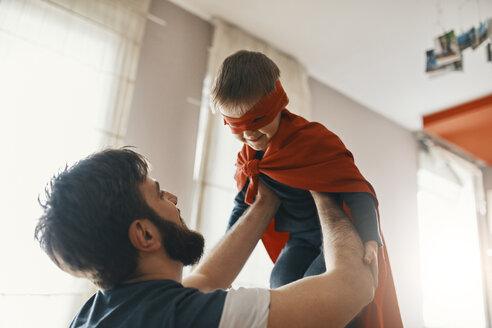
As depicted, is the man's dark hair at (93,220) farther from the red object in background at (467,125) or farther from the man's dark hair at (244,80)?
the red object in background at (467,125)

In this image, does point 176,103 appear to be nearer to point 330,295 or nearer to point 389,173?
point 330,295

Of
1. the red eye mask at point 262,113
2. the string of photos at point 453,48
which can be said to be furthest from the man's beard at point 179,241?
the string of photos at point 453,48

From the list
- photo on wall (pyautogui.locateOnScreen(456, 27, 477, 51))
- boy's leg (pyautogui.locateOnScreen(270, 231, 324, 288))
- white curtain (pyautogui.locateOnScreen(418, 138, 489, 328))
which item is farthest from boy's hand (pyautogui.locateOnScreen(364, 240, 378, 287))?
white curtain (pyautogui.locateOnScreen(418, 138, 489, 328))

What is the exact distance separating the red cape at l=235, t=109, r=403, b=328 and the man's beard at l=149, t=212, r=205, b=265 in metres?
0.24

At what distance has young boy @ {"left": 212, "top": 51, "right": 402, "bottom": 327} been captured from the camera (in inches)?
36.8

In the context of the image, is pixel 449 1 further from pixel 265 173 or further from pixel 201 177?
pixel 265 173

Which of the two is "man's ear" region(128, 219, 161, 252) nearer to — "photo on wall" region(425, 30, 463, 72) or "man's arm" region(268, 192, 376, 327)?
"man's arm" region(268, 192, 376, 327)

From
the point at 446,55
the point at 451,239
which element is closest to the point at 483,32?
the point at 446,55

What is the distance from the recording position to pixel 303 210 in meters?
1.08

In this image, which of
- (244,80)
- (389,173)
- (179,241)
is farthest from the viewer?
(389,173)

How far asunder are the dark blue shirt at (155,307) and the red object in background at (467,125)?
4386 millimetres

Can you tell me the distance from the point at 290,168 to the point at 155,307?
51cm

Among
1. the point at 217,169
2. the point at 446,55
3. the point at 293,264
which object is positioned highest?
the point at 446,55

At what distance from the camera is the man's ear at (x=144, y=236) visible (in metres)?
0.84
